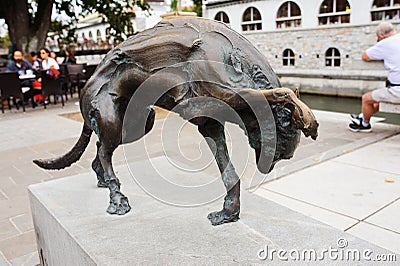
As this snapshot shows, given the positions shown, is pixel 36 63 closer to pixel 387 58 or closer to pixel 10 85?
pixel 10 85

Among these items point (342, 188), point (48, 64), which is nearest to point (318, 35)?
point (48, 64)

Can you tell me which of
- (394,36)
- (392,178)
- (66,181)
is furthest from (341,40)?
(66,181)

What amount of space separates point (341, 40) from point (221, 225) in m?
19.0

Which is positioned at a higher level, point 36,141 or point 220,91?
point 220,91

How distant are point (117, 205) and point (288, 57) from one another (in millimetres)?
21002

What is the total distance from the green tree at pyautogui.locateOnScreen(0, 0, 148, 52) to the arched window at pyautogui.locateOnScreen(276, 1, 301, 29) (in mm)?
11081

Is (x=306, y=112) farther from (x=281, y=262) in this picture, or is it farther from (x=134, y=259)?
(x=134, y=259)

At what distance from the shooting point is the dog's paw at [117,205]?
2689mm

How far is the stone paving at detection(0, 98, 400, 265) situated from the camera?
3.46m

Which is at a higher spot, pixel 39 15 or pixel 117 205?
pixel 39 15

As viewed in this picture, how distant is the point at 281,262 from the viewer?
6.77 ft

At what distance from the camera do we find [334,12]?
2041cm

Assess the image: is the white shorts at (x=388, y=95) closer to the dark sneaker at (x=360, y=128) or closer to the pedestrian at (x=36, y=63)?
the dark sneaker at (x=360, y=128)

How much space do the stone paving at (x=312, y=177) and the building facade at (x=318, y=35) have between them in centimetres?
931
